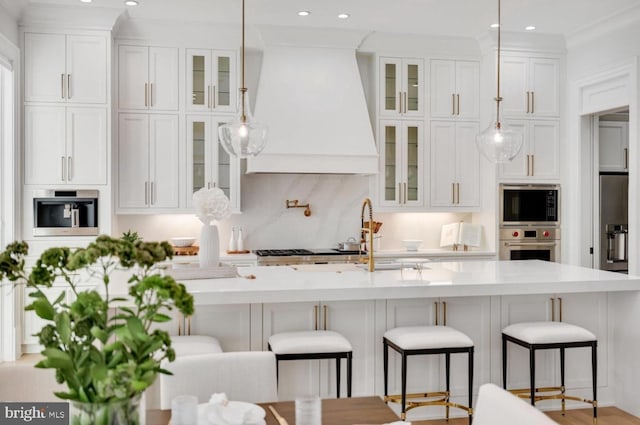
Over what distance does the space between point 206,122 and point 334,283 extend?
2.73m

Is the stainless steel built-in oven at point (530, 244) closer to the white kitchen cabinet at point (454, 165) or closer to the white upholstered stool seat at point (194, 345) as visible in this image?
the white kitchen cabinet at point (454, 165)

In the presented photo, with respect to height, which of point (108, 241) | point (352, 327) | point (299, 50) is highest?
point (299, 50)

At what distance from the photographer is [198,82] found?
5.45 metres

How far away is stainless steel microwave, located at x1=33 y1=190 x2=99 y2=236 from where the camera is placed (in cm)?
495

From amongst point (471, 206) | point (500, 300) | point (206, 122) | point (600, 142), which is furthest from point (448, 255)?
point (206, 122)

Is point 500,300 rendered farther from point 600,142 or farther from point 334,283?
point 600,142

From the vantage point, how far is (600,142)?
5809 millimetres

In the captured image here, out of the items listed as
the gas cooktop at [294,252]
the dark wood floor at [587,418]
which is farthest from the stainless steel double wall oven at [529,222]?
the dark wood floor at [587,418]

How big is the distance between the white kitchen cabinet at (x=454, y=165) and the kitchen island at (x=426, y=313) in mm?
2044

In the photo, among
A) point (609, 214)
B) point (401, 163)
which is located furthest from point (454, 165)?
point (609, 214)

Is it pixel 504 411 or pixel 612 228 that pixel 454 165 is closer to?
pixel 612 228

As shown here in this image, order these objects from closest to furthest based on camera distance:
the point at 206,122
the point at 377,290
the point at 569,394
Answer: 1. the point at 377,290
2. the point at 569,394
3. the point at 206,122

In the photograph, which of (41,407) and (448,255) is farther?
(448,255)

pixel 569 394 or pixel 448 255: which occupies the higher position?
pixel 448 255
